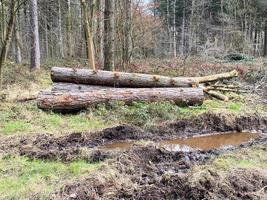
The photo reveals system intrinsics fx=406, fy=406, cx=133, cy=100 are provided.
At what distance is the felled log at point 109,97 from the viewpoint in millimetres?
10070

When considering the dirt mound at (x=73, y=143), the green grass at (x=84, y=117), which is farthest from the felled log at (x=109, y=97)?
the dirt mound at (x=73, y=143)

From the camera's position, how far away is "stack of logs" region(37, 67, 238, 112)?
10125 mm

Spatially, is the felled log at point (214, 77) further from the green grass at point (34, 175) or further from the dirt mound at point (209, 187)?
the green grass at point (34, 175)

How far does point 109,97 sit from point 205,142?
9.87 ft

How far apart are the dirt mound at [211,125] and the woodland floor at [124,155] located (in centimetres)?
2

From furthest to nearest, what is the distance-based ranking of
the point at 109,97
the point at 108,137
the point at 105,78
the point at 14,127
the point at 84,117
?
the point at 105,78 < the point at 109,97 < the point at 84,117 < the point at 14,127 < the point at 108,137

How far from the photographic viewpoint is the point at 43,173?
6055 mm

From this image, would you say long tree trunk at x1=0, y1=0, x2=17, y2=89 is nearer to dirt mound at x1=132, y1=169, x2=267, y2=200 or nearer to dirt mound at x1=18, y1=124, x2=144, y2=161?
dirt mound at x1=18, y1=124, x2=144, y2=161

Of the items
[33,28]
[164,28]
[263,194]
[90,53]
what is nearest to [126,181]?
[263,194]

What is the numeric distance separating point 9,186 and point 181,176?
7.90ft

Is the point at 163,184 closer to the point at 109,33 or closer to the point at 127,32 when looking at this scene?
the point at 109,33

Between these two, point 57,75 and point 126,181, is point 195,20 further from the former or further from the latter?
point 126,181

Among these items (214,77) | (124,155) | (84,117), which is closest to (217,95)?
(214,77)

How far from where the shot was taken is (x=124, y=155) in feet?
22.1
